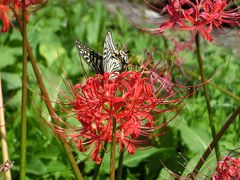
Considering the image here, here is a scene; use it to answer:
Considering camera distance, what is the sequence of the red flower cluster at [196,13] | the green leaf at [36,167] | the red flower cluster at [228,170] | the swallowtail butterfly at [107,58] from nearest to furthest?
the red flower cluster at [228,170], the swallowtail butterfly at [107,58], the red flower cluster at [196,13], the green leaf at [36,167]

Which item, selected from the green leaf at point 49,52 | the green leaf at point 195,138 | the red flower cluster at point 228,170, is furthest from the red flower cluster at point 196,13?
the green leaf at point 49,52

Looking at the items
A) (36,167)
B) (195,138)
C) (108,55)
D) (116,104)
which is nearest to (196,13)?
(108,55)

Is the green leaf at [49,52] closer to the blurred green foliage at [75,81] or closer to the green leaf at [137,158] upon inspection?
the blurred green foliage at [75,81]

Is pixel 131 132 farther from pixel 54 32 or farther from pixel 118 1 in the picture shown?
pixel 118 1

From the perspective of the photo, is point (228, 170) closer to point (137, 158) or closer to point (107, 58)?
point (107, 58)

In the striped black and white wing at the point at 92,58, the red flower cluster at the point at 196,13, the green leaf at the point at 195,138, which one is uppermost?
the red flower cluster at the point at 196,13

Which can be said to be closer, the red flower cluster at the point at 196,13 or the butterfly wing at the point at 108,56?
the butterfly wing at the point at 108,56

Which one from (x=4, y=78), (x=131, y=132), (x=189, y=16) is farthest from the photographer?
(x=4, y=78)

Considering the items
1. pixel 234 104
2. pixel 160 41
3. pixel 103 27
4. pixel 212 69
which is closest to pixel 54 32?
pixel 103 27
